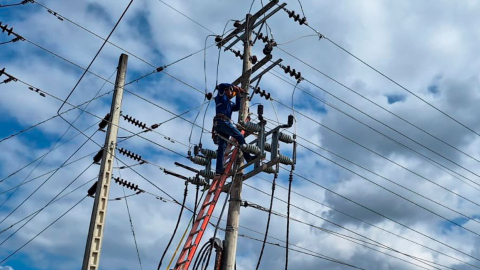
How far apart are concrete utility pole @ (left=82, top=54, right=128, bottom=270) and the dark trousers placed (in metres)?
2.50

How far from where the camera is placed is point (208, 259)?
1288 cm

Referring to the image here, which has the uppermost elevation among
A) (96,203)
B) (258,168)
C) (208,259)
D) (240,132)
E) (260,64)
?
(260,64)

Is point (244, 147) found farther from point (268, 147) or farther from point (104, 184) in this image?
point (104, 184)

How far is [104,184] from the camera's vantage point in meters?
13.7

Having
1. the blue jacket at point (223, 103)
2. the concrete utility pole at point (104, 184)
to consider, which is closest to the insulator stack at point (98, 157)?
the concrete utility pole at point (104, 184)

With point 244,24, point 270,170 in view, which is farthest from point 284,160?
point 244,24

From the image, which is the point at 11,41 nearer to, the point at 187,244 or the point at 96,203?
the point at 96,203

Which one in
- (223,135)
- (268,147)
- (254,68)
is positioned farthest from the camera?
(254,68)

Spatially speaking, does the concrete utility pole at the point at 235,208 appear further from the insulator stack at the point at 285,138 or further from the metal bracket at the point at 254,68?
the insulator stack at the point at 285,138

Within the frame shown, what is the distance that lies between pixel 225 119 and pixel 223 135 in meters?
0.53

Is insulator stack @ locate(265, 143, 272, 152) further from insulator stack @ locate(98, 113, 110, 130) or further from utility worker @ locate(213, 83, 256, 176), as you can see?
insulator stack @ locate(98, 113, 110, 130)

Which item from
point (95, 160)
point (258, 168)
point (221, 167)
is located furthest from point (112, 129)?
point (258, 168)

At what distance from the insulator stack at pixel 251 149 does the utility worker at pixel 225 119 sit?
0.08 meters

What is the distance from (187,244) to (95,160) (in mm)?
3633
